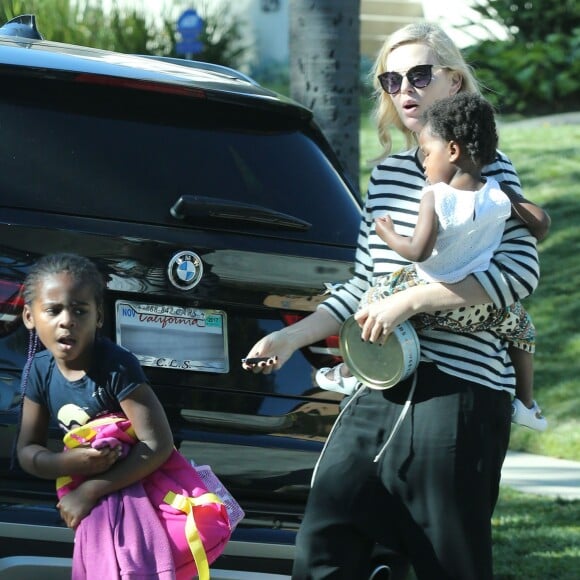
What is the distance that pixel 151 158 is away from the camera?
4.05m

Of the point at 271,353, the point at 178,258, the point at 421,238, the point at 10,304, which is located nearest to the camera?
the point at 421,238

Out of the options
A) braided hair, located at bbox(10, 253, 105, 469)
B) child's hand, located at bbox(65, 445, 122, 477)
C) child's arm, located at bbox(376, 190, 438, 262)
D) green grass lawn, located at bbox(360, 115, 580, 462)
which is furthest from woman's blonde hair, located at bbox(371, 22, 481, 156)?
green grass lawn, located at bbox(360, 115, 580, 462)

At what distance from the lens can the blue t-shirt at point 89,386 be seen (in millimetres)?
3105

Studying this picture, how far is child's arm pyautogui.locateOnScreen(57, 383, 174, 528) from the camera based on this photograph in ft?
10.2

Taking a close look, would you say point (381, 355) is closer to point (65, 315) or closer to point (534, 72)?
point (65, 315)

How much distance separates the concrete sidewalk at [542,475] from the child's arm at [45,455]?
3.94 metres

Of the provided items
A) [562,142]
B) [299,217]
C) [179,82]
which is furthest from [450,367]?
[562,142]

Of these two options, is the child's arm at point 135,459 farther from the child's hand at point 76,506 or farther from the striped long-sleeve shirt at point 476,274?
the striped long-sleeve shirt at point 476,274

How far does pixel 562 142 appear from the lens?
514 inches

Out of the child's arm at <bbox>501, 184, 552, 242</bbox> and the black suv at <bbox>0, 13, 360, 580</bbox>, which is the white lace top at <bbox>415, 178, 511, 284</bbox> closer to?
the child's arm at <bbox>501, 184, 552, 242</bbox>

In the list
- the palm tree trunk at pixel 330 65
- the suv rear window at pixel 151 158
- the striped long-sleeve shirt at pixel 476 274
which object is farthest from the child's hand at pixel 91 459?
the palm tree trunk at pixel 330 65

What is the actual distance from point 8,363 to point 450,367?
1.31 meters

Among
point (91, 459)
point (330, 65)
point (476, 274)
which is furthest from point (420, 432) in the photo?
point (330, 65)

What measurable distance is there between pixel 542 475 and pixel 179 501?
427cm
